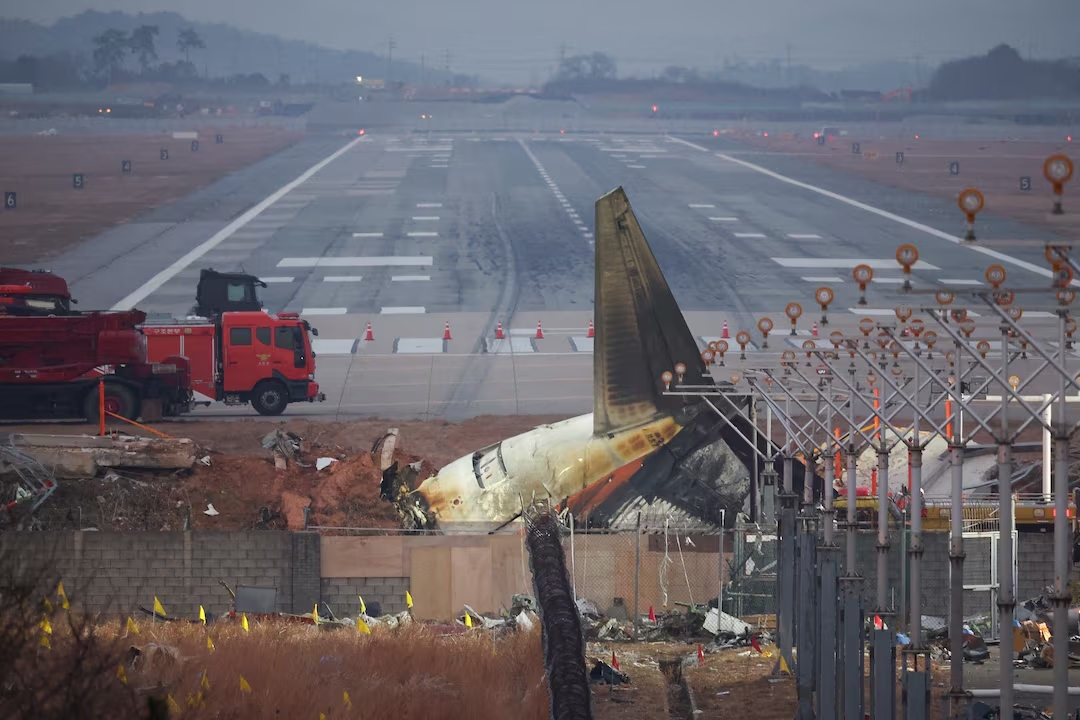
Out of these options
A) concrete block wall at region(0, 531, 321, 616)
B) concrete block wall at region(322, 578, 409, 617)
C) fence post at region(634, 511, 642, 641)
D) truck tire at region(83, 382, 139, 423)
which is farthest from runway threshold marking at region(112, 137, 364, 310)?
fence post at region(634, 511, 642, 641)

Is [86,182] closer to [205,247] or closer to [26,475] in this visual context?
[205,247]

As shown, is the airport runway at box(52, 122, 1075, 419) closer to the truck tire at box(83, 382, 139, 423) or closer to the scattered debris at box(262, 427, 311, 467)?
the truck tire at box(83, 382, 139, 423)

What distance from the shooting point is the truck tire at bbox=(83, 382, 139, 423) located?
53062 mm

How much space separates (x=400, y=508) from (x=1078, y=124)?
177201 mm

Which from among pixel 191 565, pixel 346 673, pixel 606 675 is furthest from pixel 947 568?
pixel 191 565

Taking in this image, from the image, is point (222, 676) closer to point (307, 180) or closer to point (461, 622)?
point (461, 622)

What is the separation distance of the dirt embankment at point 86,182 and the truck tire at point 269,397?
150 feet

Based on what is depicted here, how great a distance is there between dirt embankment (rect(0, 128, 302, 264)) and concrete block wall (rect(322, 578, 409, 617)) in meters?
66.9

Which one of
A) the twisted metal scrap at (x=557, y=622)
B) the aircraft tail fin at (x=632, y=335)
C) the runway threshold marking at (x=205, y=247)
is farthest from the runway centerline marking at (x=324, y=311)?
the twisted metal scrap at (x=557, y=622)

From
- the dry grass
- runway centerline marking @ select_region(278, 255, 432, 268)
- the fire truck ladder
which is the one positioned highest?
runway centerline marking @ select_region(278, 255, 432, 268)

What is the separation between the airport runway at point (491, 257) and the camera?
224 feet

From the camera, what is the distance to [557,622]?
87.0 feet

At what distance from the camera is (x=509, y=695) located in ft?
90.4

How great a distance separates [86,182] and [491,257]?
208 feet
